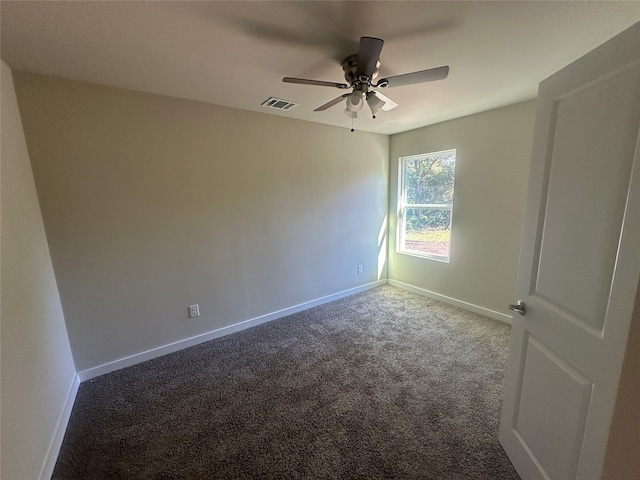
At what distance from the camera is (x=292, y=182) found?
3.13m

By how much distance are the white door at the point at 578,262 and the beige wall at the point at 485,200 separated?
1.85m

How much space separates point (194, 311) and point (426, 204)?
3.28 meters

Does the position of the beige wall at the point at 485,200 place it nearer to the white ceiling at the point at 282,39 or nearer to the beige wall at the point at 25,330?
the white ceiling at the point at 282,39

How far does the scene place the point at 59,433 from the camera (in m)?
1.63

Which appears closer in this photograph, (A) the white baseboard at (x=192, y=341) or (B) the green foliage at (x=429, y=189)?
(A) the white baseboard at (x=192, y=341)

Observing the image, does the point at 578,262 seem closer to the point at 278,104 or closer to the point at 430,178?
the point at 278,104

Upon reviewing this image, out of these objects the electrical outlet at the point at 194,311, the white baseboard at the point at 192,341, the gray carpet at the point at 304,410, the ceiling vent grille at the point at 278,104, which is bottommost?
the gray carpet at the point at 304,410

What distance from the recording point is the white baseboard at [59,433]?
4.65 feet

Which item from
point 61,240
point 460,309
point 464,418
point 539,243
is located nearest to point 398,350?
point 464,418

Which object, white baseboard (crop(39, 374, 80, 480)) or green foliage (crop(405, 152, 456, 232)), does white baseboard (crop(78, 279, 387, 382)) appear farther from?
green foliage (crop(405, 152, 456, 232))

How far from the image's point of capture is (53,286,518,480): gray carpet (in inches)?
57.3

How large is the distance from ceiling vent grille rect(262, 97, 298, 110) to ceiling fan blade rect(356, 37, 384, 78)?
41.8 inches

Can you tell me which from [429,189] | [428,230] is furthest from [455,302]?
[429,189]

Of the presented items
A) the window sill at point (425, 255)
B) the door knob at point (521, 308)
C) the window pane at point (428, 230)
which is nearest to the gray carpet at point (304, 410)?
the door knob at point (521, 308)
